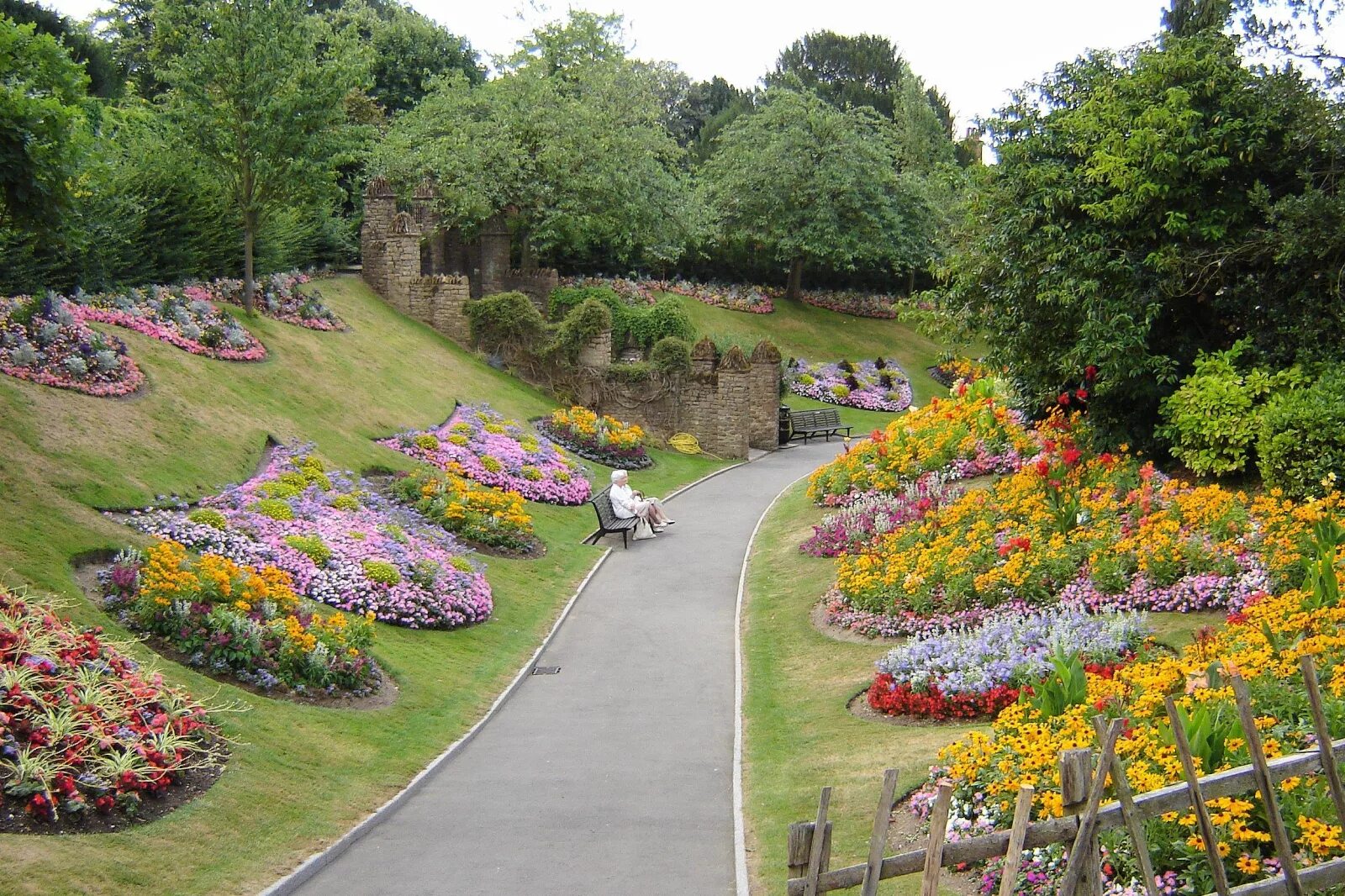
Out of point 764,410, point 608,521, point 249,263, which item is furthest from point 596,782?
point 764,410

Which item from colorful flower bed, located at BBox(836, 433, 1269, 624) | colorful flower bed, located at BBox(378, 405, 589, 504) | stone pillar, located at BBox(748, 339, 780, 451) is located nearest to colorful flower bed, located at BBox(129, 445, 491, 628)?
colorful flower bed, located at BBox(378, 405, 589, 504)

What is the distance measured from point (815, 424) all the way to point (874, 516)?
671 inches

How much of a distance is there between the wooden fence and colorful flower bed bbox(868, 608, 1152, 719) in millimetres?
3704

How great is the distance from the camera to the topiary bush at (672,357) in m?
30.7

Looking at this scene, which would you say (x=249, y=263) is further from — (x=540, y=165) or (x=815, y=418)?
(x=815, y=418)

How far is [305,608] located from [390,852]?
4493 mm

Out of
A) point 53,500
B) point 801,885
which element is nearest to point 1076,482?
point 801,885

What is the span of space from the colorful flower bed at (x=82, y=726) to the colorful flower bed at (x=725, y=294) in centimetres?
3903

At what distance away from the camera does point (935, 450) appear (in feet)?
65.2

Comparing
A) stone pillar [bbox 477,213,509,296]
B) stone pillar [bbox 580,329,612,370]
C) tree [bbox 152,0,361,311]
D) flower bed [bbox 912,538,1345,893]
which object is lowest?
flower bed [bbox 912,538,1345,893]

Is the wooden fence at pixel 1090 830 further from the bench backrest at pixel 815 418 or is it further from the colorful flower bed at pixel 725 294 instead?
the colorful flower bed at pixel 725 294

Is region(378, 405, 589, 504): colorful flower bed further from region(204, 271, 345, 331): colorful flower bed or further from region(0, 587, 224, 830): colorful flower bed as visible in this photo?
region(0, 587, 224, 830): colorful flower bed

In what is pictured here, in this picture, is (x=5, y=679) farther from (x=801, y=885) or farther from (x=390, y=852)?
(x=801, y=885)

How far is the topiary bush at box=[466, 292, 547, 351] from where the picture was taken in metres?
31.3
